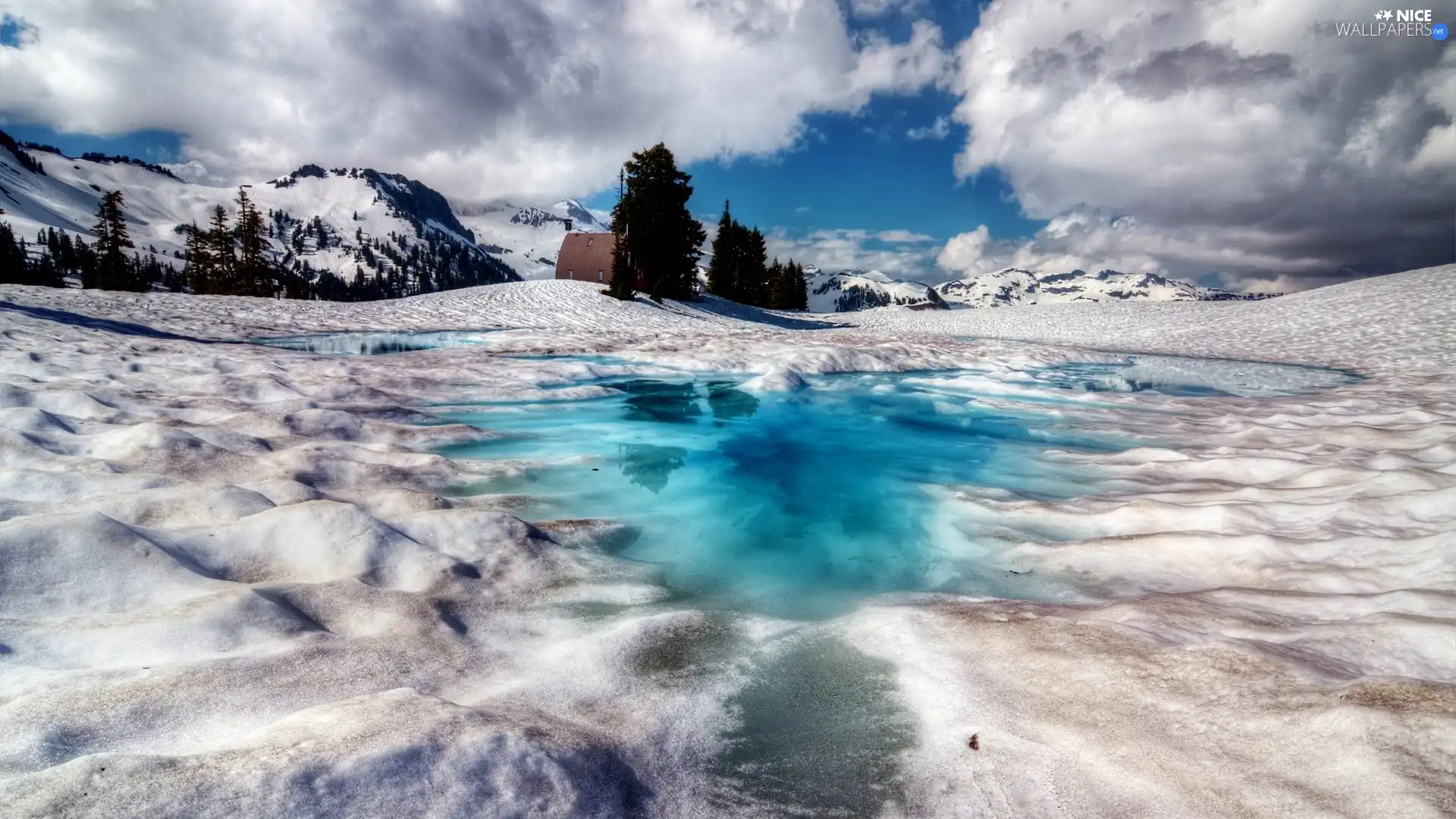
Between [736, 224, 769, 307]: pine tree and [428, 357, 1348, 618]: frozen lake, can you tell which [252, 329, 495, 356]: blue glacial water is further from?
[736, 224, 769, 307]: pine tree

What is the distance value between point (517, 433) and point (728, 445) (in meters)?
3.11

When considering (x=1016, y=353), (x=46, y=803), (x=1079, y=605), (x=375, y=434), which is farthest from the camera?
(x=1016, y=353)

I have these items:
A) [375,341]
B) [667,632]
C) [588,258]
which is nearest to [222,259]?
[588,258]

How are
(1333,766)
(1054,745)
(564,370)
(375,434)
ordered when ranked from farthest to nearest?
(564,370)
(375,434)
(1054,745)
(1333,766)

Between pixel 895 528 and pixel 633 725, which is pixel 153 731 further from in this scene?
pixel 895 528

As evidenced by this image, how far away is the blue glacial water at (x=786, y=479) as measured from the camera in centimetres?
498

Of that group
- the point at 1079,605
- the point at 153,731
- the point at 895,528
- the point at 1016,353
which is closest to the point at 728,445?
the point at 895,528

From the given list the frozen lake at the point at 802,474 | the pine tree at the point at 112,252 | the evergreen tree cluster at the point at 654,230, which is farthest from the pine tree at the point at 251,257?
the frozen lake at the point at 802,474

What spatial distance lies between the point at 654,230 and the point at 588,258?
31889 mm

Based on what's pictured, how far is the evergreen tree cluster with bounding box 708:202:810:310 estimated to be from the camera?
210ft

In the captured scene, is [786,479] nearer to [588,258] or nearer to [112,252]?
[588,258]

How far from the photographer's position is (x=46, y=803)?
1815 mm

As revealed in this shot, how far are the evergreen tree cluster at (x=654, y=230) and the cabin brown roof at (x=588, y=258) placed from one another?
A: 27.2m

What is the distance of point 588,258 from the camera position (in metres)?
69.2
